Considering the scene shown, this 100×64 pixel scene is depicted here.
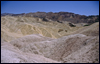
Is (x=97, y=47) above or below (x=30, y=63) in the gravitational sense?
below

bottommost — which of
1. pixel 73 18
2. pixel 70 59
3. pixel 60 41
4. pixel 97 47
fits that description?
pixel 73 18

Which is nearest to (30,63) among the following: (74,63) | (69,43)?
(74,63)

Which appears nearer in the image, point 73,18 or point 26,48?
point 26,48

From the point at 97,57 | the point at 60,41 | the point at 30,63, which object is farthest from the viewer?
the point at 60,41

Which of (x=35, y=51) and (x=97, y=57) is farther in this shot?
(x=35, y=51)

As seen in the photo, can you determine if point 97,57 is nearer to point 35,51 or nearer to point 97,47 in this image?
point 97,47

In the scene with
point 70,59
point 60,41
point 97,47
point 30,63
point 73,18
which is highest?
point 30,63

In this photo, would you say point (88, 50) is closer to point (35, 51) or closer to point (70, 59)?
point (70, 59)

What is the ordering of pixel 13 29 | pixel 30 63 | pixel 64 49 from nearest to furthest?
1. pixel 30 63
2. pixel 64 49
3. pixel 13 29

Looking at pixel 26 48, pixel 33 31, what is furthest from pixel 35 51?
pixel 33 31
